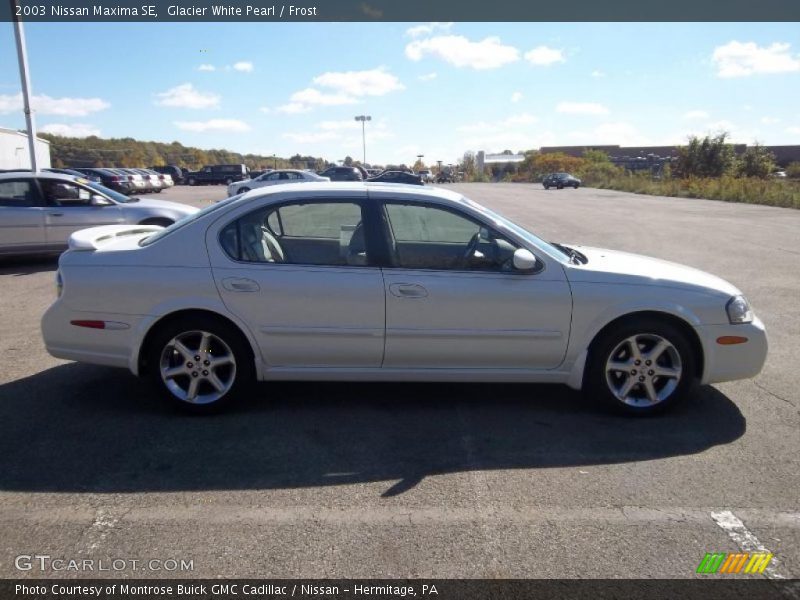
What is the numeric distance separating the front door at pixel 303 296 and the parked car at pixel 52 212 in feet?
20.8

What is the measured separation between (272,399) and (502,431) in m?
1.74

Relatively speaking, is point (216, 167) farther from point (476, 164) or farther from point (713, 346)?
point (476, 164)

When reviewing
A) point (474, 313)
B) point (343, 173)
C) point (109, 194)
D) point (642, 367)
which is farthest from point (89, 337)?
point (343, 173)

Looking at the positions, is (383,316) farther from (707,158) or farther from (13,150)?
(707,158)

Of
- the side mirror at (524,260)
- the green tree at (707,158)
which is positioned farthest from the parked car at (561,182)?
the side mirror at (524,260)

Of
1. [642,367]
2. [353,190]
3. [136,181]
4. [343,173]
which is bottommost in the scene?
[642,367]

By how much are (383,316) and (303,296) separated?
566 mm

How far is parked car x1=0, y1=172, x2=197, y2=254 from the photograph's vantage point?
10188 mm

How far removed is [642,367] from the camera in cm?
441

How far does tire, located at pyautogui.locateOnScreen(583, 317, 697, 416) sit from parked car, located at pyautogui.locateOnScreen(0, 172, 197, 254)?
7.81m

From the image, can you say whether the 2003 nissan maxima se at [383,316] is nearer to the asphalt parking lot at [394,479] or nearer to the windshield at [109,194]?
the asphalt parking lot at [394,479]

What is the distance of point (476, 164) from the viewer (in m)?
118

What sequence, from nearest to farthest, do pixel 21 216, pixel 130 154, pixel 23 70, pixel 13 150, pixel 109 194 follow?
pixel 21 216 → pixel 109 194 → pixel 23 70 → pixel 13 150 → pixel 130 154

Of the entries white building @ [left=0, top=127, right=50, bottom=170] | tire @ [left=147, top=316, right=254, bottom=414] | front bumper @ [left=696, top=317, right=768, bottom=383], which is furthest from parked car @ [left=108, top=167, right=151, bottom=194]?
front bumper @ [left=696, top=317, right=768, bottom=383]
